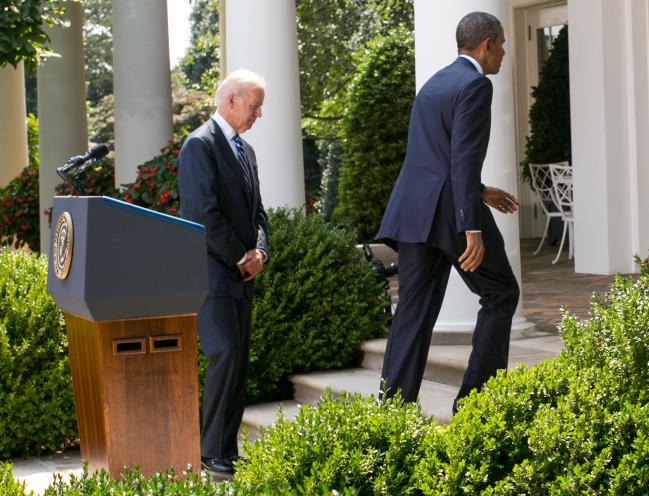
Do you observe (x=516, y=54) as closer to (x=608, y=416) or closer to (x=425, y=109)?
(x=425, y=109)

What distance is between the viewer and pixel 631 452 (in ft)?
11.5

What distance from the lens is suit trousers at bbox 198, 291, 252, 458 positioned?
5383 mm

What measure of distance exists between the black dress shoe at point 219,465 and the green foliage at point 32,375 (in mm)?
1484

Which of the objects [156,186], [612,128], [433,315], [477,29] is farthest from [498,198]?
[612,128]

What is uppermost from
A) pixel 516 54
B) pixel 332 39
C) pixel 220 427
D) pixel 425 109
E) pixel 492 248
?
pixel 332 39

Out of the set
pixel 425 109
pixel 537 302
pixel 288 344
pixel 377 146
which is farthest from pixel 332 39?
pixel 425 109

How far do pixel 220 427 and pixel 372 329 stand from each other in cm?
229

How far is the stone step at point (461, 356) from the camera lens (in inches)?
256

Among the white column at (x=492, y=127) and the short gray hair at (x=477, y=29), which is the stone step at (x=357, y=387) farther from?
the short gray hair at (x=477, y=29)

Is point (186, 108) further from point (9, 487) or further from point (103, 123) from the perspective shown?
point (9, 487)

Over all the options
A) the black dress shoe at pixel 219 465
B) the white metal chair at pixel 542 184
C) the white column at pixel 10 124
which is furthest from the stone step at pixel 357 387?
the white column at pixel 10 124

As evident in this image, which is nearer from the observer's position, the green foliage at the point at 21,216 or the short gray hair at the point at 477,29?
the short gray hair at the point at 477,29

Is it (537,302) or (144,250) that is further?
(537,302)

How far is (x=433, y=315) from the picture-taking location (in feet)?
17.0
